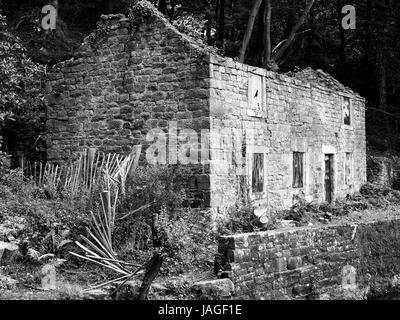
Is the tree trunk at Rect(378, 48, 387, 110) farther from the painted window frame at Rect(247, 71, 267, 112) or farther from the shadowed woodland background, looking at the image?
the painted window frame at Rect(247, 71, 267, 112)

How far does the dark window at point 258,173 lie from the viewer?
1370cm

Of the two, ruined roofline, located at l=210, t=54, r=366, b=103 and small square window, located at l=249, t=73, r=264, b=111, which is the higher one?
ruined roofline, located at l=210, t=54, r=366, b=103

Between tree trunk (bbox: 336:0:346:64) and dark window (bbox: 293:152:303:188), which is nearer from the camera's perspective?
dark window (bbox: 293:152:303:188)

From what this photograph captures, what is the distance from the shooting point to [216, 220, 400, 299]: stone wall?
907cm

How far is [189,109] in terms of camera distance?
41.0 feet

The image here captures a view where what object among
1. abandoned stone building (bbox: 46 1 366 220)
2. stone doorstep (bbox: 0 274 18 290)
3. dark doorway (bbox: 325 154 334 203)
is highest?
abandoned stone building (bbox: 46 1 366 220)

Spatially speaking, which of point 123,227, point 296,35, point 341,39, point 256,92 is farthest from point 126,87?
point 341,39

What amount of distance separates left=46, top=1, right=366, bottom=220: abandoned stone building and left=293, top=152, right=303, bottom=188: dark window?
0.03 m

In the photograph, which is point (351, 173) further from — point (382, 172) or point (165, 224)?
point (165, 224)

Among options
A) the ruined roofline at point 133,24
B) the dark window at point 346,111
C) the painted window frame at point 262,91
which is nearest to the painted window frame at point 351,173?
the dark window at point 346,111

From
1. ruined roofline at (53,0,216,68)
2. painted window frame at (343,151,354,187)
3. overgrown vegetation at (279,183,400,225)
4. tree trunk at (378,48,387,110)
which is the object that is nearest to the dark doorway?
overgrown vegetation at (279,183,400,225)

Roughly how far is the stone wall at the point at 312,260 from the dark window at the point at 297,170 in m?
3.28

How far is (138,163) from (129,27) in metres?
3.39

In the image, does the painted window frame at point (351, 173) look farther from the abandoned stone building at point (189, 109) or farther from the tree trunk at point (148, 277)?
the tree trunk at point (148, 277)
